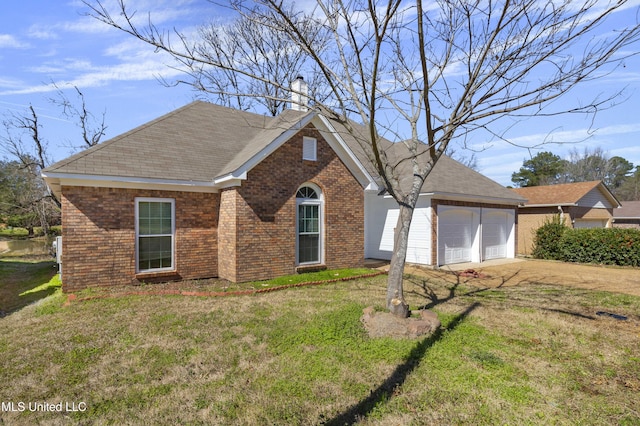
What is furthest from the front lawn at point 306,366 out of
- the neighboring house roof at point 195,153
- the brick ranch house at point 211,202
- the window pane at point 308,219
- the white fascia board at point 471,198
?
the white fascia board at point 471,198

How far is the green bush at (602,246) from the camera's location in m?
15.1

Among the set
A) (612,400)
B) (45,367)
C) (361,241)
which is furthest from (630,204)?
(45,367)

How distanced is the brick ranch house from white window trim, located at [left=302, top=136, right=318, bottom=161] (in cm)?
3

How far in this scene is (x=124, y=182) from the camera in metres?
9.10

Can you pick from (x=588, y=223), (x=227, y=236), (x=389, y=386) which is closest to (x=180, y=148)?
(x=227, y=236)

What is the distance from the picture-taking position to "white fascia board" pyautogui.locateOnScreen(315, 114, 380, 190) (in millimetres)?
11375

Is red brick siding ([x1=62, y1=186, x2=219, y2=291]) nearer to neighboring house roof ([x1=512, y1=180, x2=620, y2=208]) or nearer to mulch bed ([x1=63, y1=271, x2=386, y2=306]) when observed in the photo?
mulch bed ([x1=63, y1=271, x2=386, y2=306])

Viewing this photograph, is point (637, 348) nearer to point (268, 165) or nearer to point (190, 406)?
point (190, 406)

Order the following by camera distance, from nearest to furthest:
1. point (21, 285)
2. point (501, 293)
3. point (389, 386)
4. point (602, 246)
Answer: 1. point (389, 386)
2. point (501, 293)
3. point (21, 285)
4. point (602, 246)

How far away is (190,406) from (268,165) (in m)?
7.63

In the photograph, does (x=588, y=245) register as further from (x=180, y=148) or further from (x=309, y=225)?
(x=180, y=148)

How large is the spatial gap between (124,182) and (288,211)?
15.5 ft

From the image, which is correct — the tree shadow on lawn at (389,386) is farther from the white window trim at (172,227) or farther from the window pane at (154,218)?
the window pane at (154,218)

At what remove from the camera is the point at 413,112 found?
6930mm
